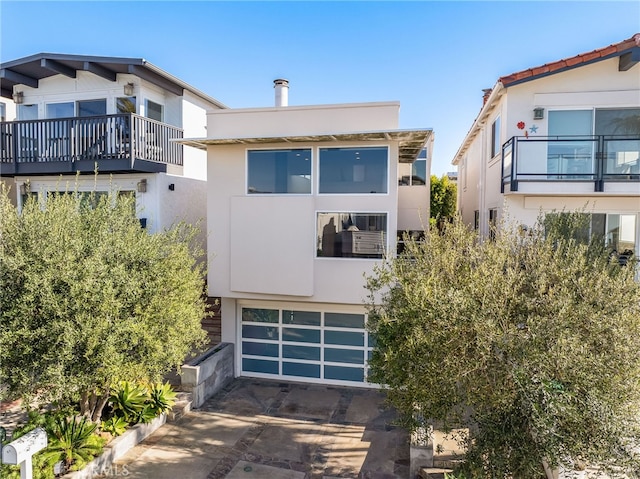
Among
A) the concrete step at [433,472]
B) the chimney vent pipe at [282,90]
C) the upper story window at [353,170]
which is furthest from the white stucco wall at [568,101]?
the concrete step at [433,472]

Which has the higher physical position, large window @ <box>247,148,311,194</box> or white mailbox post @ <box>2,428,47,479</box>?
large window @ <box>247,148,311,194</box>

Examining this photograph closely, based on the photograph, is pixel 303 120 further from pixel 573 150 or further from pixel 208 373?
pixel 208 373

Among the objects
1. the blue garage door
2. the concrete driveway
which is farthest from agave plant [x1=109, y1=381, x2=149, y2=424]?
the blue garage door

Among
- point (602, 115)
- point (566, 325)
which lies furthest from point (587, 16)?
point (566, 325)

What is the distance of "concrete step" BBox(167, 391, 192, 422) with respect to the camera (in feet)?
36.4

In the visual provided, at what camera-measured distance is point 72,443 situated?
834cm

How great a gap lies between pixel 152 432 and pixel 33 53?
45.0 ft

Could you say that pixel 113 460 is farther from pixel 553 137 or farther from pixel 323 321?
pixel 553 137

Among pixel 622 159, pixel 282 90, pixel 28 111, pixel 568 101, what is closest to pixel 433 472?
pixel 622 159

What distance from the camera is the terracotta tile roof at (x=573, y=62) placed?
1109 centimetres

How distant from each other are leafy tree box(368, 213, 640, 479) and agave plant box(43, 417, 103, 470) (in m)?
6.34

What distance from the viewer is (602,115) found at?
38.8 ft

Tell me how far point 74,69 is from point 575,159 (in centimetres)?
1723

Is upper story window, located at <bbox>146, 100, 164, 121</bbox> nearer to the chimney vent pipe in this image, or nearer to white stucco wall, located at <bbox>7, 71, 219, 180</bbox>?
white stucco wall, located at <bbox>7, 71, 219, 180</bbox>
